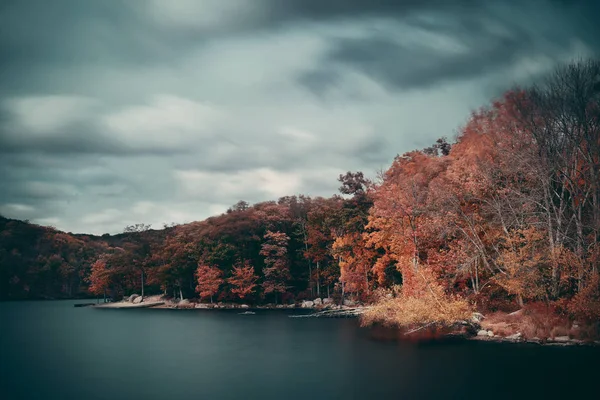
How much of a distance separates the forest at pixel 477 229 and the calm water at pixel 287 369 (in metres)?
5.10

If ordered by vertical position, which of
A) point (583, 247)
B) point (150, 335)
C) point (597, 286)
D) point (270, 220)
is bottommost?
point (150, 335)

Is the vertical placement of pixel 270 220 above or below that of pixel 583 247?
above

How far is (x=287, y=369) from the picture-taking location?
24641 mm

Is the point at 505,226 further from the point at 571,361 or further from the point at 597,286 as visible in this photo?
the point at 571,361

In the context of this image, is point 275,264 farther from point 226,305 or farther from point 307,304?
point 226,305

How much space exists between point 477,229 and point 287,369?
68.1ft

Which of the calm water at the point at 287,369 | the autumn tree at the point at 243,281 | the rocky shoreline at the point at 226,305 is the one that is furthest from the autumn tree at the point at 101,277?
the calm water at the point at 287,369

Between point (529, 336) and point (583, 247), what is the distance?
697 cm

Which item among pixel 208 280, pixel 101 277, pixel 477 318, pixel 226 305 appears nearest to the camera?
pixel 477 318

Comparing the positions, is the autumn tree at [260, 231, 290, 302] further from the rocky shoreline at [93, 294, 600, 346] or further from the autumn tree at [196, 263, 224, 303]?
the autumn tree at [196, 263, 224, 303]

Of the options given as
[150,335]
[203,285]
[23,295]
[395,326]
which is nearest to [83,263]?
[23,295]

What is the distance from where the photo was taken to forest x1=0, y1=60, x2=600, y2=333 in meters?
30.3

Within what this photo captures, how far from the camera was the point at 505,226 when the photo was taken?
33312 mm

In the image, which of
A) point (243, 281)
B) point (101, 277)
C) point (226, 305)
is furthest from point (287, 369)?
point (101, 277)
